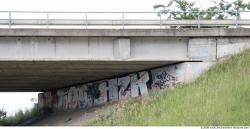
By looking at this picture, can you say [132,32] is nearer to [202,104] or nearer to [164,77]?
[164,77]

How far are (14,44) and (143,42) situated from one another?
6.00 metres

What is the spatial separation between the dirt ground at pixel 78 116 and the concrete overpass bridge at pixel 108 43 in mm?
2630

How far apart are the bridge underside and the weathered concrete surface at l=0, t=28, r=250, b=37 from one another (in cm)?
Answer: 143

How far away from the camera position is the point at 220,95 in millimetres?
22281

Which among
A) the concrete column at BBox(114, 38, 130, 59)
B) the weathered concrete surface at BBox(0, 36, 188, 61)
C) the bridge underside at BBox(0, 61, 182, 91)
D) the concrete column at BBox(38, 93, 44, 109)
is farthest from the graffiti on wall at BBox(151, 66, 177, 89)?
the concrete column at BBox(38, 93, 44, 109)

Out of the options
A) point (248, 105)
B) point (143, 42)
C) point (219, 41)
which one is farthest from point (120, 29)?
point (248, 105)

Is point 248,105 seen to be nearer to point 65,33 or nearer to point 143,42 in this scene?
point 143,42

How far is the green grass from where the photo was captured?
1992 cm

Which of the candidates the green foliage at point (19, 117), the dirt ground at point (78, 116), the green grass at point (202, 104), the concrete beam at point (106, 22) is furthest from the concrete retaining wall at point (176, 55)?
the green foliage at point (19, 117)

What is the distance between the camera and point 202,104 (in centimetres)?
2198

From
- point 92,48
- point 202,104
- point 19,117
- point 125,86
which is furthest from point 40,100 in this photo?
point 202,104

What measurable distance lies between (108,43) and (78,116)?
20.7ft

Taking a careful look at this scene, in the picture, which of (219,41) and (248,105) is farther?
Result: (219,41)

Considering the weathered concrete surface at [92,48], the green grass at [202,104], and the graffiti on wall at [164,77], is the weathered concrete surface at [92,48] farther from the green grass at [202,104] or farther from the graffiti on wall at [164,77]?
the green grass at [202,104]
